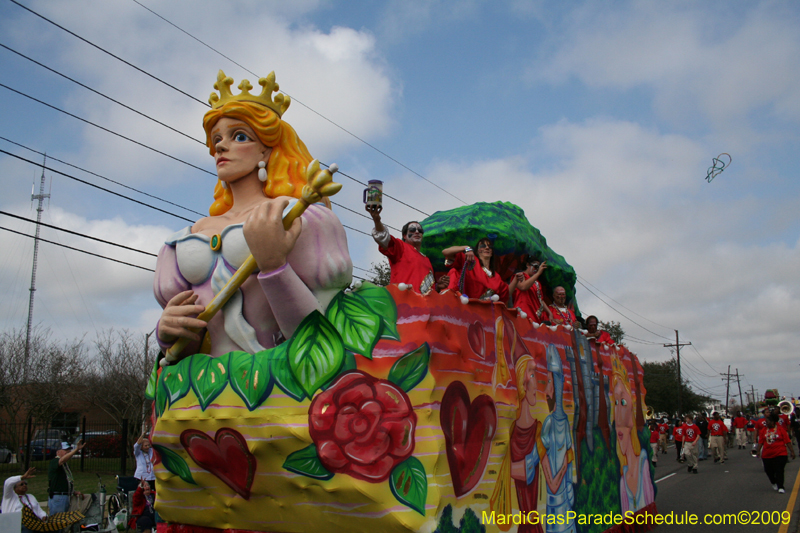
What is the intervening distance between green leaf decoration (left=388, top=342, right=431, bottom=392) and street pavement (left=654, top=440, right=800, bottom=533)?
6.19 metres

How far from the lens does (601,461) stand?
6.66m

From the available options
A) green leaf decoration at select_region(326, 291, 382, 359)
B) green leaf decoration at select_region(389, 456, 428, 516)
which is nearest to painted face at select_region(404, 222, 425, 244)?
green leaf decoration at select_region(326, 291, 382, 359)

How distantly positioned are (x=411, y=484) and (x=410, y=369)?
0.64m

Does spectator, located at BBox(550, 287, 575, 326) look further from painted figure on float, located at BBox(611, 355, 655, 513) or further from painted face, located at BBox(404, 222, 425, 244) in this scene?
painted face, located at BBox(404, 222, 425, 244)

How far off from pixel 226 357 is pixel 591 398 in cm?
402

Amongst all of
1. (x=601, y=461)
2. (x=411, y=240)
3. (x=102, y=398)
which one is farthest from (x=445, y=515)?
(x=102, y=398)

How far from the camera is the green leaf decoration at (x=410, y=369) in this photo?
3.73 metres

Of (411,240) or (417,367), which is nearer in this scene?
(417,367)

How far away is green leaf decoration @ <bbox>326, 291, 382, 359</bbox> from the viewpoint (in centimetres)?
382

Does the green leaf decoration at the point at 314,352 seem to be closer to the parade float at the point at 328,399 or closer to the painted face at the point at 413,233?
the parade float at the point at 328,399

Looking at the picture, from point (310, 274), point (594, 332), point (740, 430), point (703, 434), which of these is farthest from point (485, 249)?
point (740, 430)

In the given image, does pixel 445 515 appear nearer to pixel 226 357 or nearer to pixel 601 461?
pixel 226 357

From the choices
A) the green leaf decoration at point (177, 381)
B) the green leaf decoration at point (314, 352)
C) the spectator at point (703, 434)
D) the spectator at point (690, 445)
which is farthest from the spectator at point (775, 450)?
the green leaf decoration at point (177, 381)

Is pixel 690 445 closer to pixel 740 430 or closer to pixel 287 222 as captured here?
pixel 740 430
